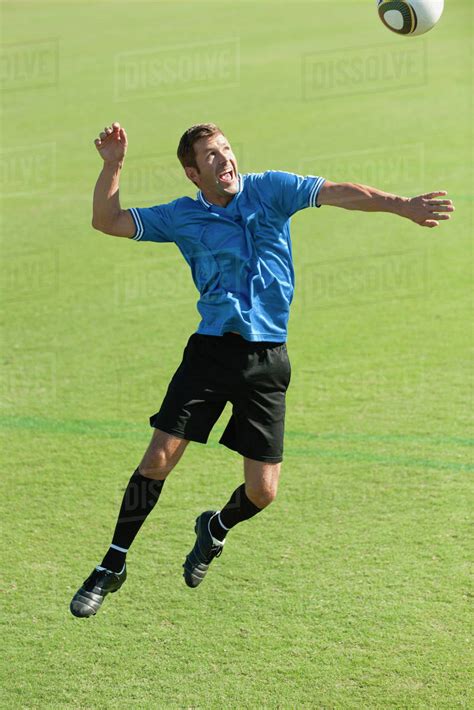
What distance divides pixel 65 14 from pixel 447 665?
85.4 feet

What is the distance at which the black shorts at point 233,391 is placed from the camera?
564 cm

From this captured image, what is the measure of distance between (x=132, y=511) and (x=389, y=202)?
80.0 inches

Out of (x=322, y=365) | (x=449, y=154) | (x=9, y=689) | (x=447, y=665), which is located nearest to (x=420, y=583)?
(x=447, y=665)

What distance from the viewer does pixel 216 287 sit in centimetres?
561

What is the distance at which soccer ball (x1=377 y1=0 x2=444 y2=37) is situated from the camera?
6.95 m

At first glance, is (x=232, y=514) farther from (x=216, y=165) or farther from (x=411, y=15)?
(x=411, y=15)

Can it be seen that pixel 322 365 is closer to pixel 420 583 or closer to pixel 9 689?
pixel 420 583

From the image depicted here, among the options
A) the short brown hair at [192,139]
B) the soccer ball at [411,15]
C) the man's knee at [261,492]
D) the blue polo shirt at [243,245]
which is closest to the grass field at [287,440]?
the man's knee at [261,492]

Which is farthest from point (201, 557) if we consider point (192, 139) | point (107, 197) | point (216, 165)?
point (192, 139)

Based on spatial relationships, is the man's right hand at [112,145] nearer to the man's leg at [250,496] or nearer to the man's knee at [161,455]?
the man's knee at [161,455]

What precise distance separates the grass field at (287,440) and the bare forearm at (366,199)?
223 cm

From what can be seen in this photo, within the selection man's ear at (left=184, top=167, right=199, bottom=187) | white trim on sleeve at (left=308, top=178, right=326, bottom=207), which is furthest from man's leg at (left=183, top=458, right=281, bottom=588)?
man's ear at (left=184, top=167, right=199, bottom=187)

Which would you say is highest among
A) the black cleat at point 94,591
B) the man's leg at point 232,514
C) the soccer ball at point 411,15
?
the soccer ball at point 411,15

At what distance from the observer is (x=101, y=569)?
5.66 m
